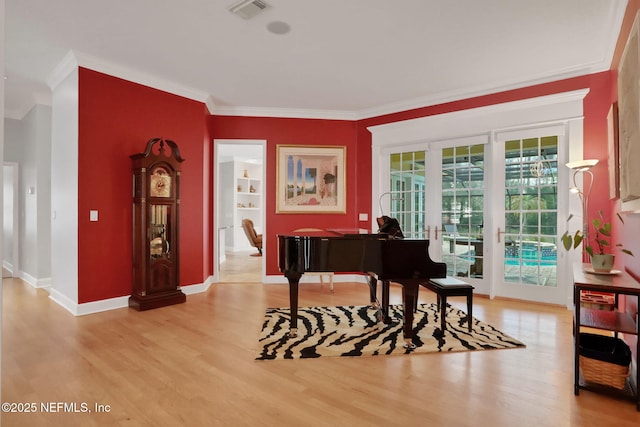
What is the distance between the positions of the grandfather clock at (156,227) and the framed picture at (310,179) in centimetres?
178

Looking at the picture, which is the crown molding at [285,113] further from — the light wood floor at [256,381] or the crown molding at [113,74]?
the light wood floor at [256,381]

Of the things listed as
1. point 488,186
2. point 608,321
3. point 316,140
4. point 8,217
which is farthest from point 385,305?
point 8,217

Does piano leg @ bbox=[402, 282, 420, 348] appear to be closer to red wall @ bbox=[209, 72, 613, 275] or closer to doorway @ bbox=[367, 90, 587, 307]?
doorway @ bbox=[367, 90, 587, 307]

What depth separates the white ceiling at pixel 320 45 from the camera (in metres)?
2.98

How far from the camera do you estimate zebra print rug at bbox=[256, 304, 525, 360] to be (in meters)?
2.92

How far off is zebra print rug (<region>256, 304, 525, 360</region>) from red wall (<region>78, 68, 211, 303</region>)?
6.23 ft

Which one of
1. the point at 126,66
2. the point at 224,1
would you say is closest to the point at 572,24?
the point at 224,1

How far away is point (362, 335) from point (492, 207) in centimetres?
269

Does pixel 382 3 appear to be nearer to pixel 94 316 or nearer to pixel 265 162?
pixel 265 162

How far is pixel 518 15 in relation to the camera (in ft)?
10.1

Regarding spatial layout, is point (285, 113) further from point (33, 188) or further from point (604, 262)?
point (604, 262)

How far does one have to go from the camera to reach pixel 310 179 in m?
5.80

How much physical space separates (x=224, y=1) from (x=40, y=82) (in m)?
3.45

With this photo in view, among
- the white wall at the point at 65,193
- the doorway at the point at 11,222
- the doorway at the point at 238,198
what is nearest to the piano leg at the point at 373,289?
the white wall at the point at 65,193
